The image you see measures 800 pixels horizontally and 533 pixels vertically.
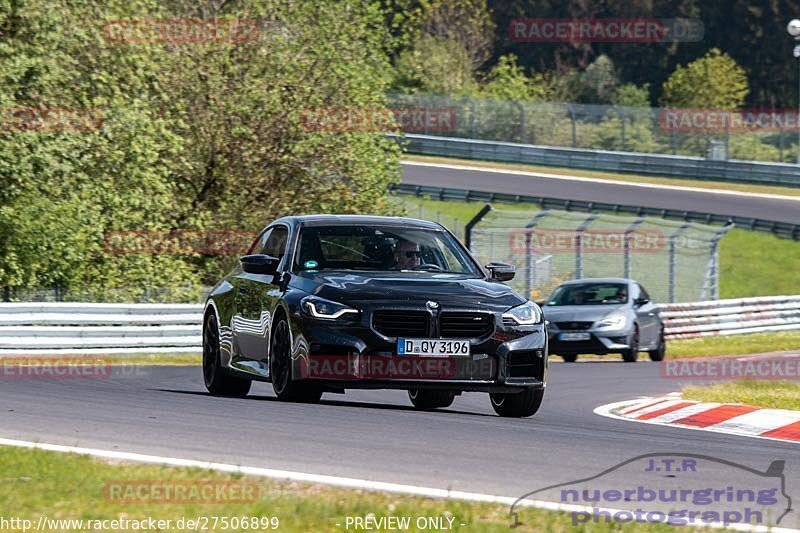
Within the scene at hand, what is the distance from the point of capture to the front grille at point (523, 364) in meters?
11.6

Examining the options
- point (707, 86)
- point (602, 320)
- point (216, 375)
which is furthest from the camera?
point (707, 86)

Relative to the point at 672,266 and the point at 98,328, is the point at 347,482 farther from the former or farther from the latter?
the point at 672,266

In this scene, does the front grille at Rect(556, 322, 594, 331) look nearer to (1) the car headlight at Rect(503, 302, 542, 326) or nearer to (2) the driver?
(2) the driver

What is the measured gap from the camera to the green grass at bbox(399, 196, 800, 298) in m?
41.0

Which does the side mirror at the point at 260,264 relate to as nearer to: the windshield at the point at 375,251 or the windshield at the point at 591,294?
the windshield at the point at 375,251

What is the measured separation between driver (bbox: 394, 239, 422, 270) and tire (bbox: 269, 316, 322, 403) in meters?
1.09

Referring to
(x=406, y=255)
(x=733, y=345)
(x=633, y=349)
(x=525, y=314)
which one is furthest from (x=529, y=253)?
(x=525, y=314)

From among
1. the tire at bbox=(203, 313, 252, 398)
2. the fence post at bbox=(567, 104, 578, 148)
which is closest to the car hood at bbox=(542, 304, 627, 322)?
the tire at bbox=(203, 313, 252, 398)

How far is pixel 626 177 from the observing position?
189 feet

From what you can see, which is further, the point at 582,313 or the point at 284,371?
the point at 582,313

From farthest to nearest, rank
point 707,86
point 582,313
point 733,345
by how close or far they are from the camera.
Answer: point 707,86 → point 733,345 → point 582,313

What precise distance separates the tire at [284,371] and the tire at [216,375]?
1.57 meters

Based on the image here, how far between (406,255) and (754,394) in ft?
16.7

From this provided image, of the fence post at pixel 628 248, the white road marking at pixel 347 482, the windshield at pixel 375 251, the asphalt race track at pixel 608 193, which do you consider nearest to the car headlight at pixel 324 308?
the windshield at pixel 375 251
